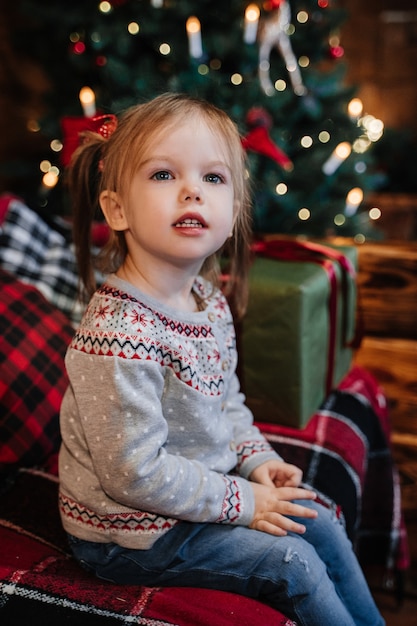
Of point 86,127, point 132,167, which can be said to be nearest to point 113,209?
point 132,167

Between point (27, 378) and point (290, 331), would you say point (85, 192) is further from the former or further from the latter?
point (290, 331)

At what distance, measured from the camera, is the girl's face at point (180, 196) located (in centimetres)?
85

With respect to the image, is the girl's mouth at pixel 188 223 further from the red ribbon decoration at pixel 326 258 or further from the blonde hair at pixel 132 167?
the red ribbon decoration at pixel 326 258

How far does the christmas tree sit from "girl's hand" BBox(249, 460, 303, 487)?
108cm

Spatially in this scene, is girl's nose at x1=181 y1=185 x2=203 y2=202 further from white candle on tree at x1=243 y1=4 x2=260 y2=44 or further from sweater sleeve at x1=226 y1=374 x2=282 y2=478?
white candle on tree at x1=243 y1=4 x2=260 y2=44

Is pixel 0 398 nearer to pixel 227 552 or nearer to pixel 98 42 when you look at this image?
pixel 227 552

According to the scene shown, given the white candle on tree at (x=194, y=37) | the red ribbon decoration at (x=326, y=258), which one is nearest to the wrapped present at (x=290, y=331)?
the red ribbon decoration at (x=326, y=258)

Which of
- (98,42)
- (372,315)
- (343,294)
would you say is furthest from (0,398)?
(98,42)

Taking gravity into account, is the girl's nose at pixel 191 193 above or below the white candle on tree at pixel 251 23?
below

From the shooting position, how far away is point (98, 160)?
1.00 metres

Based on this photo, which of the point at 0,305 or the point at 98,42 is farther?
the point at 98,42

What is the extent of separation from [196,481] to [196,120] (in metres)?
0.48

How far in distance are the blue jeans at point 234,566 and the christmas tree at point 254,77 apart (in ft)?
4.06

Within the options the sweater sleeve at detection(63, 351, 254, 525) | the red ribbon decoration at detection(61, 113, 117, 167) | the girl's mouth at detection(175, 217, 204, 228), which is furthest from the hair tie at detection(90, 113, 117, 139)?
the sweater sleeve at detection(63, 351, 254, 525)
